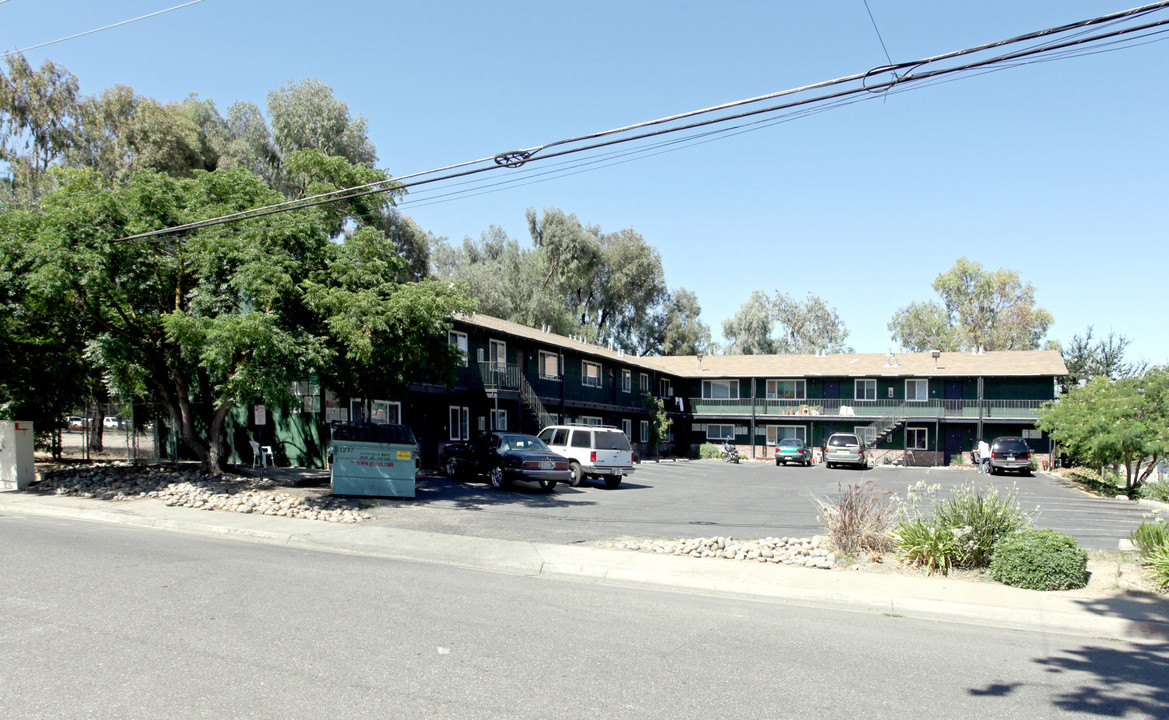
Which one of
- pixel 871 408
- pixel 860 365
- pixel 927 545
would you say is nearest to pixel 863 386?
pixel 860 365

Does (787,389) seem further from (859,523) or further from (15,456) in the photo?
(15,456)

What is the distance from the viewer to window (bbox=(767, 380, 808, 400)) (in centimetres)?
5088

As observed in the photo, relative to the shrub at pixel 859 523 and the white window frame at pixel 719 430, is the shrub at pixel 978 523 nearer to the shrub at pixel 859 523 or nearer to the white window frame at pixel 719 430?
the shrub at pixel 859 523

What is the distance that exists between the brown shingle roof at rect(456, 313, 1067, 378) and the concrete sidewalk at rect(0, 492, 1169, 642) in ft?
85.7

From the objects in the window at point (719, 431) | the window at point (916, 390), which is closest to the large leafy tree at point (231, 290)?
the window at point (719, 431)

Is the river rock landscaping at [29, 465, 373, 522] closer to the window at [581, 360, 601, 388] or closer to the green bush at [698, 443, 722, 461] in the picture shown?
the window at [581, 360, 601, 388]

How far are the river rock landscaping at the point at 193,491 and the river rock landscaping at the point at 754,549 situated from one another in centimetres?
637

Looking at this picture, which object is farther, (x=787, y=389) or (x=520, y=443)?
(x=787, y=389)

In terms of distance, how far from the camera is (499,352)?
32.6 metres

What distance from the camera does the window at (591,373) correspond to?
129 feet

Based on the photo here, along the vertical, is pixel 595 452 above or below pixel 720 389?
below

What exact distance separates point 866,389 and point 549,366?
23.6 m

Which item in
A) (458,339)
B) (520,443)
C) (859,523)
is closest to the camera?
(859,523)

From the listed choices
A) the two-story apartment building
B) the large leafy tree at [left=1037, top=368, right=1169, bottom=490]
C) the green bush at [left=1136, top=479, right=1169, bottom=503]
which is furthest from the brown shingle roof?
the green bush at [left=1136, top=479, right=1169, bottom=503]
